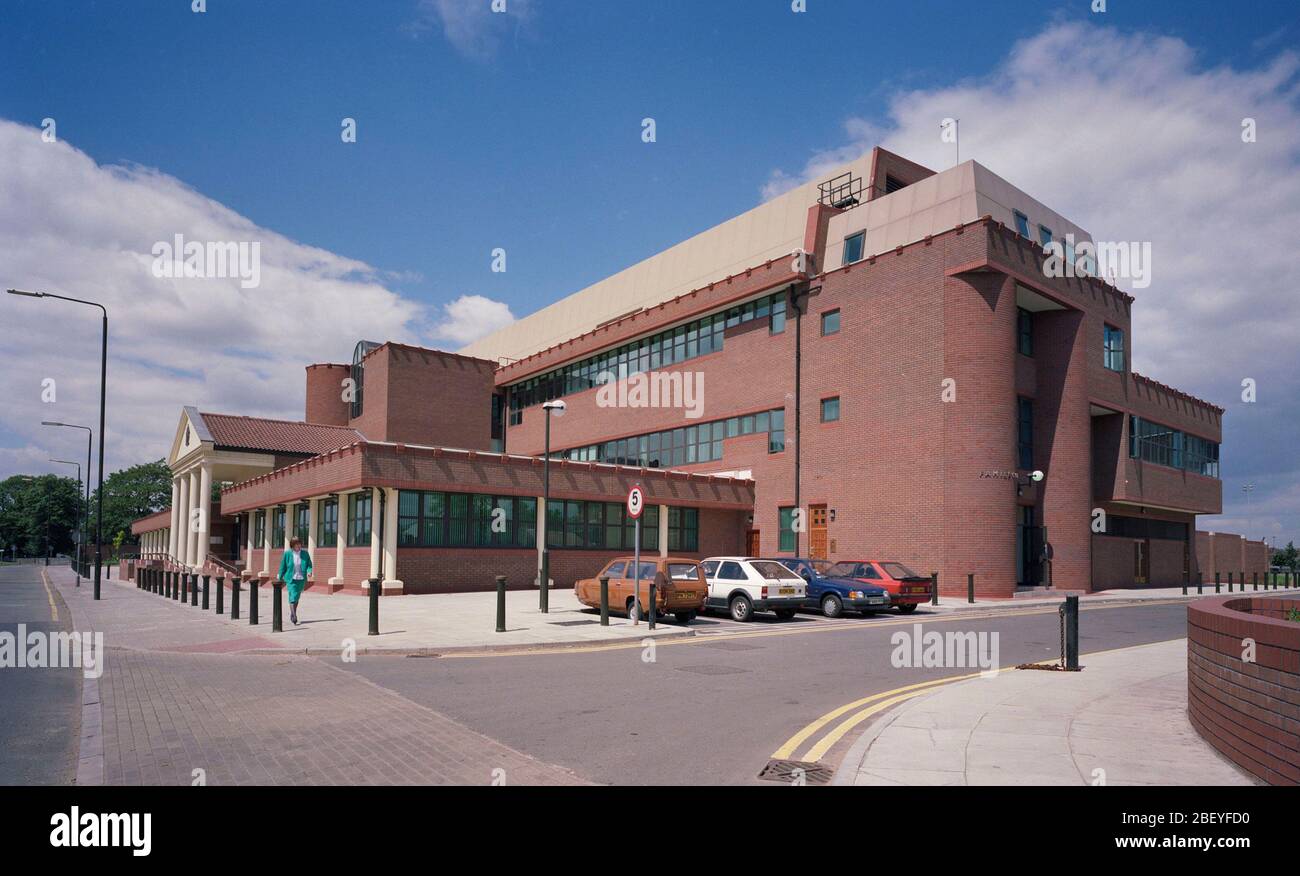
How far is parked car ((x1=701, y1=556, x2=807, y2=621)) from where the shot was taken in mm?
21375

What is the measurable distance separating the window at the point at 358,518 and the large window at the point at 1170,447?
35.2 metres

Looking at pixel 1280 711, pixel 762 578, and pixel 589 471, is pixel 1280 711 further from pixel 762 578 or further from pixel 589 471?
pixel 589 471

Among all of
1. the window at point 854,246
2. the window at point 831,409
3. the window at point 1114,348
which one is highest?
the window at point 854,246

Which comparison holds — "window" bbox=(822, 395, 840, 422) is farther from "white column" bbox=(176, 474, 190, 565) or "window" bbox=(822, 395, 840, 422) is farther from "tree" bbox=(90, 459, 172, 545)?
"tree" bbox=(90, 459, 172, 545)

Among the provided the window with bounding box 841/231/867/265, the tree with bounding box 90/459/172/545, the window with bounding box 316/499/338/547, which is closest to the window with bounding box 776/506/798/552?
the window with bounding box 841/231/867/265

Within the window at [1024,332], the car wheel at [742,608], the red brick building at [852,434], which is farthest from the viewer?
the window at [1024,332]

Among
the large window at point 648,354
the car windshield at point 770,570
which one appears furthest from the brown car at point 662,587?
the large window at point 648,354

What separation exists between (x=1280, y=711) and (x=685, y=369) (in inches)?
1537

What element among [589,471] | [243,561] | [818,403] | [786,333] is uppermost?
[786,333]

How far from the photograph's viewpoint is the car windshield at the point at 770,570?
2172 cm

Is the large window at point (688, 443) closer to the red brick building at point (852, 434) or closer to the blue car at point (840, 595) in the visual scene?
the red brick building at point (852, 434)

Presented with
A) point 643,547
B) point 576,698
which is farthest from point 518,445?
point 576,698
